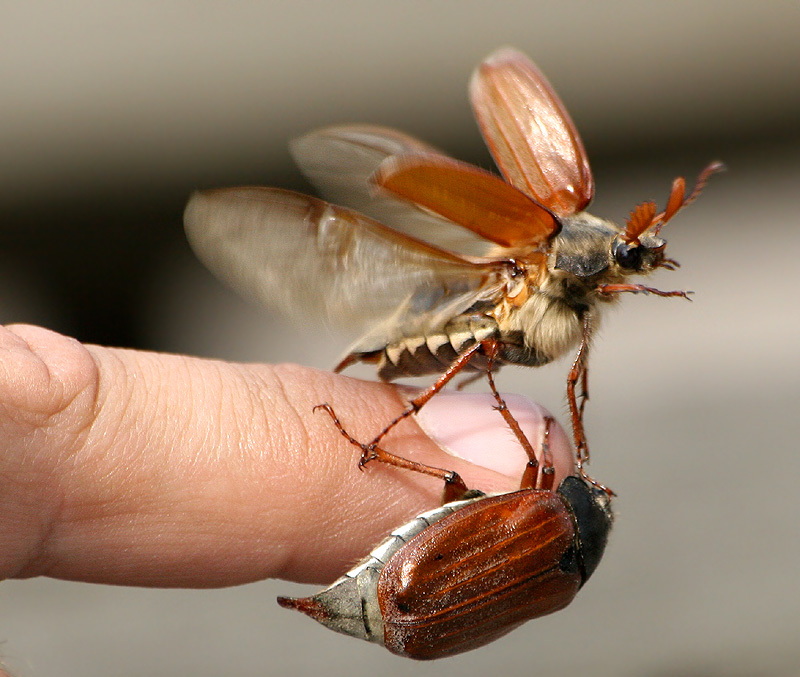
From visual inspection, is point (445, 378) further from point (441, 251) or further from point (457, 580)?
point (457, 580)

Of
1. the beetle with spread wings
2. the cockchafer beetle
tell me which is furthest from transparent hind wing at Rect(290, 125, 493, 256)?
the cockchafer beetle

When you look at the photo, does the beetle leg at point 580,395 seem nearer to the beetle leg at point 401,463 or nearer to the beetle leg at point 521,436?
the beetle leg at point 521,436

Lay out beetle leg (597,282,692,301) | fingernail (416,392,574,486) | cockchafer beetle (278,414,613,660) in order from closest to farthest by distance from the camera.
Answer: cockchafer beetle (278,414,613,660) → beetle leg (597,282,692,301) → fingernail (416,392,574,486)

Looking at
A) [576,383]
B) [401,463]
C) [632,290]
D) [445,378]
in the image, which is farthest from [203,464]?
[632,290]

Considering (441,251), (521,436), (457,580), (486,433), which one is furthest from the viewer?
(486,433)

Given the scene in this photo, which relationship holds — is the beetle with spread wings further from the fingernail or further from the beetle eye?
the fingernail

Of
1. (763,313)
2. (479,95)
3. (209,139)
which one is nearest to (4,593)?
(479,95)

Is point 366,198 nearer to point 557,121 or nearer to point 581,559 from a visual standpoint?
point 557,121

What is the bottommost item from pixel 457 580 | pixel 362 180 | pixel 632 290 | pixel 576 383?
pixel 457 580
